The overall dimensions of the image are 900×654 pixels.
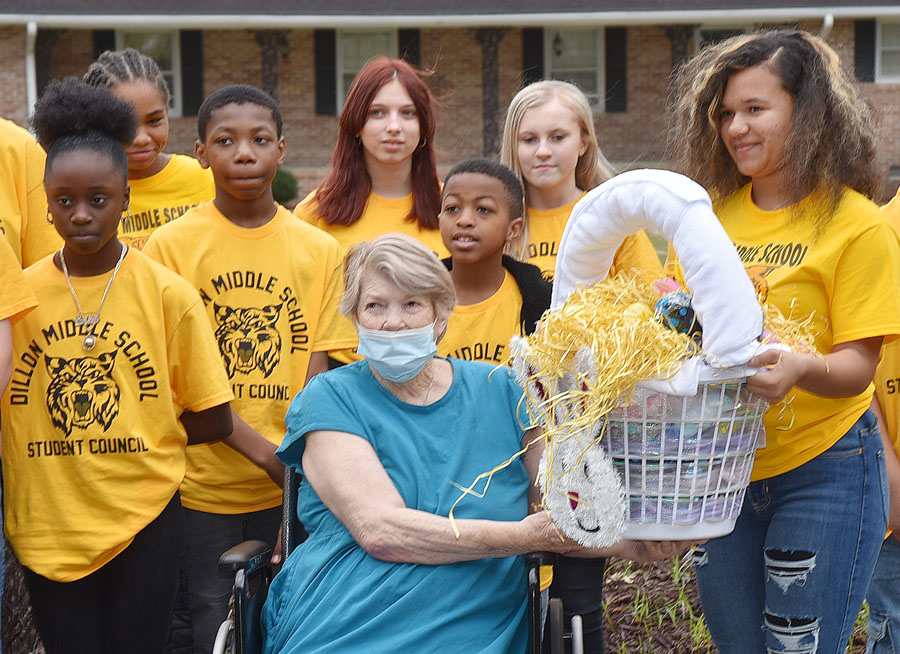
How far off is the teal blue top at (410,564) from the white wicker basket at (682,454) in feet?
1.62

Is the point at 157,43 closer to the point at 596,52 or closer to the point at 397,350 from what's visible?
the point at 596,52

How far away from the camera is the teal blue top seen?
8.90 ft

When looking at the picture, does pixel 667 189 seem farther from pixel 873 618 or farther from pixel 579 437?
pixel 873 618

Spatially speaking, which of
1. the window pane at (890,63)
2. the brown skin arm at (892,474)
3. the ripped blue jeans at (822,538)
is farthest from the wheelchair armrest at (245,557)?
the window pane at (890,63)

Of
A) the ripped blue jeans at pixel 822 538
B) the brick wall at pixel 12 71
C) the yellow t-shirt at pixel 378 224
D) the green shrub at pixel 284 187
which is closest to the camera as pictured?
the ripped blue jeans at pixel 822 538

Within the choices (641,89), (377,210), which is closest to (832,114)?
(377,210)

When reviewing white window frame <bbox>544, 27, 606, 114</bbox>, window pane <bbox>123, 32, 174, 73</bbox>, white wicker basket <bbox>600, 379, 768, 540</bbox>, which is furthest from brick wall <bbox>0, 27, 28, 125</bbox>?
white wicker basket <bbox>600, 379, 768, 540</bbox>

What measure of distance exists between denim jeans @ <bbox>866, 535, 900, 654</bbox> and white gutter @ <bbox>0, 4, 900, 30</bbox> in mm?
16612

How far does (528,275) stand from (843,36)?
18.3 metres

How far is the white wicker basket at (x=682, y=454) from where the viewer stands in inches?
92.6

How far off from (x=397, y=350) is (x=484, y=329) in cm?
77

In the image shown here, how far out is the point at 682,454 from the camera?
2.37 m

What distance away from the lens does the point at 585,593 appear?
352 cm

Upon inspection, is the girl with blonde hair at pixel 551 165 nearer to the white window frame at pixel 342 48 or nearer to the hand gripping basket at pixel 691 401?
the hand gripping basket at pixel 691 401
